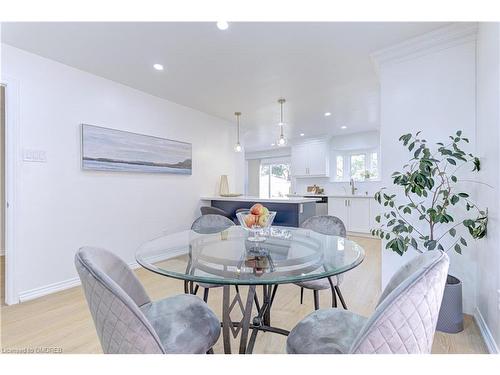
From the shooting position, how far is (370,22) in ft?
6.57

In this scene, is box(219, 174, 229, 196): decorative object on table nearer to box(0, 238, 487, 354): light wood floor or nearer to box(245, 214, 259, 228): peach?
box(0, 238, 487, 354): light wood floor

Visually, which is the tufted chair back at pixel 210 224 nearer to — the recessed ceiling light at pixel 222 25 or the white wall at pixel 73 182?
the white wall at pixel 73 182

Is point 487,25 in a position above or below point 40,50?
below

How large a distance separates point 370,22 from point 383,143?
1.03 metres

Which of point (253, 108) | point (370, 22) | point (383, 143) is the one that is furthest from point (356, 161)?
point (370, 22)

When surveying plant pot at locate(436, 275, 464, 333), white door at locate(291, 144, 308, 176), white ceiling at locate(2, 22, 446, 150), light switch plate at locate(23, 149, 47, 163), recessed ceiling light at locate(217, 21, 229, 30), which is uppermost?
white ceiling at locate(2, 22, 446, 150)

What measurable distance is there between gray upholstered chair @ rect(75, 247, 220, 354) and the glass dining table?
0.16m

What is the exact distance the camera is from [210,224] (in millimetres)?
2400

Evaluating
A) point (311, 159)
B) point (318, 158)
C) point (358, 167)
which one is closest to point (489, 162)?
point (358, 167)

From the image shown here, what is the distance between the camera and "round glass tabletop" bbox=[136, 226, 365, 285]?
1140 millimetres

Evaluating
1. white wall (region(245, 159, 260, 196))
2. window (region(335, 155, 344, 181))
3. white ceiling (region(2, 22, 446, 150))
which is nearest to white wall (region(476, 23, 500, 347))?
white ceiling (region(2, 22, 446, 150))

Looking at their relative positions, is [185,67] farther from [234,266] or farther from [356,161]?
[356,161]

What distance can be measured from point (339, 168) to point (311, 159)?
716 millimetres

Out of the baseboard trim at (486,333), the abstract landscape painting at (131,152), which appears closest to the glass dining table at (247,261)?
the baseboard trim at (486,333)
